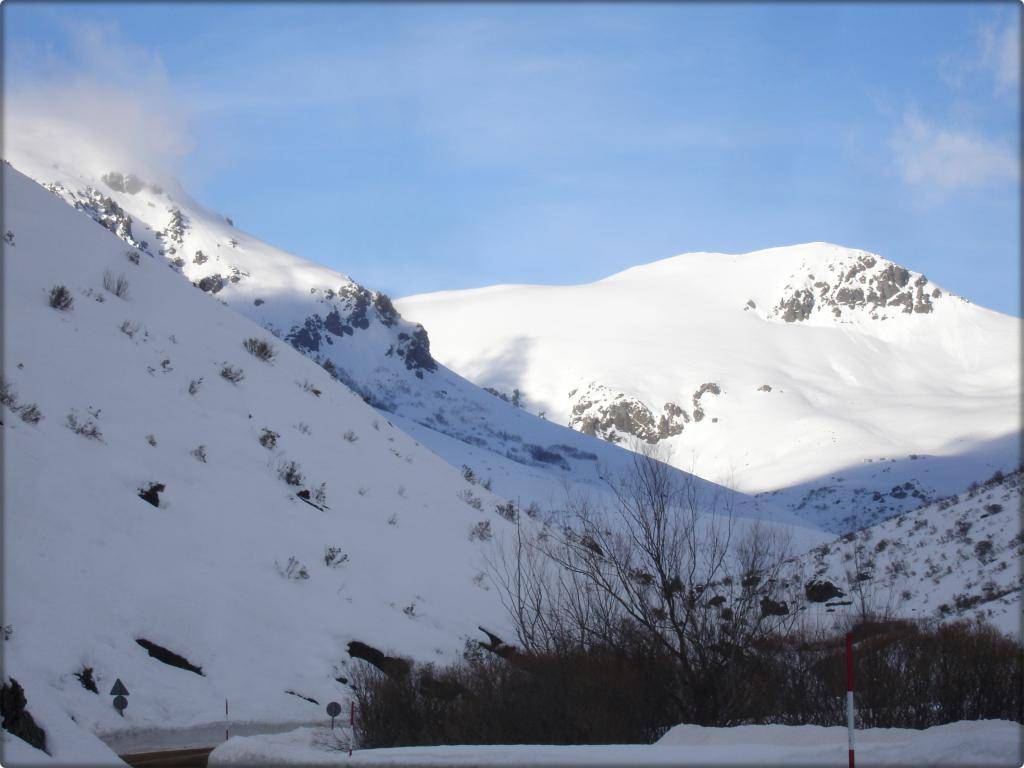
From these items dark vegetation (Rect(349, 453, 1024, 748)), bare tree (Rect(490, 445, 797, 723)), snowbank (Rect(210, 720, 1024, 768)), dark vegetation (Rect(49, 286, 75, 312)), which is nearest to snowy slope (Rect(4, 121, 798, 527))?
dark vegetation (Rect(49, 286, 75, 312))

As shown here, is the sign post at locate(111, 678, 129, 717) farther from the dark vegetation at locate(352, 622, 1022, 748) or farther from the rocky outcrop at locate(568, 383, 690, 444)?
the rocky outcrop at locate(568, 383, 690, 444)

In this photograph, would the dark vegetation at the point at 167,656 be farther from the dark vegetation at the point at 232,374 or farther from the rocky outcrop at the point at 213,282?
the rocky outcrop at the point at 213,282

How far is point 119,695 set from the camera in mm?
12125

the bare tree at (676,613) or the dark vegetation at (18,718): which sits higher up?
the bare tree at (676,613)

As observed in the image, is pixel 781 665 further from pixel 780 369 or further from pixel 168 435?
pixel 780 369

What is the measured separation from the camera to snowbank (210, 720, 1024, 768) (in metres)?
7.87

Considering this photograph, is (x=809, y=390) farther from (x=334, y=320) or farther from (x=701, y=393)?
(x=334, y=320)

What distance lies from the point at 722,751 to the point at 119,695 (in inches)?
282

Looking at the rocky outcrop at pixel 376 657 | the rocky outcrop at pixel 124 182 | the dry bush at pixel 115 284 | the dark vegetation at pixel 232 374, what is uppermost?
the rocky outcrop at pixel 124 182

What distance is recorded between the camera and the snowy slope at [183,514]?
13312mm

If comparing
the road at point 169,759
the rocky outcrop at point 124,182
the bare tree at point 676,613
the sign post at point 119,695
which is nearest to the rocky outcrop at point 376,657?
the bare tree at point 676,613

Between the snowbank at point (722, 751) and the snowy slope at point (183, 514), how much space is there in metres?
2.30

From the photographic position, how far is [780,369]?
163 m

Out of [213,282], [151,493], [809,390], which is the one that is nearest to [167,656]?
[151,493]
